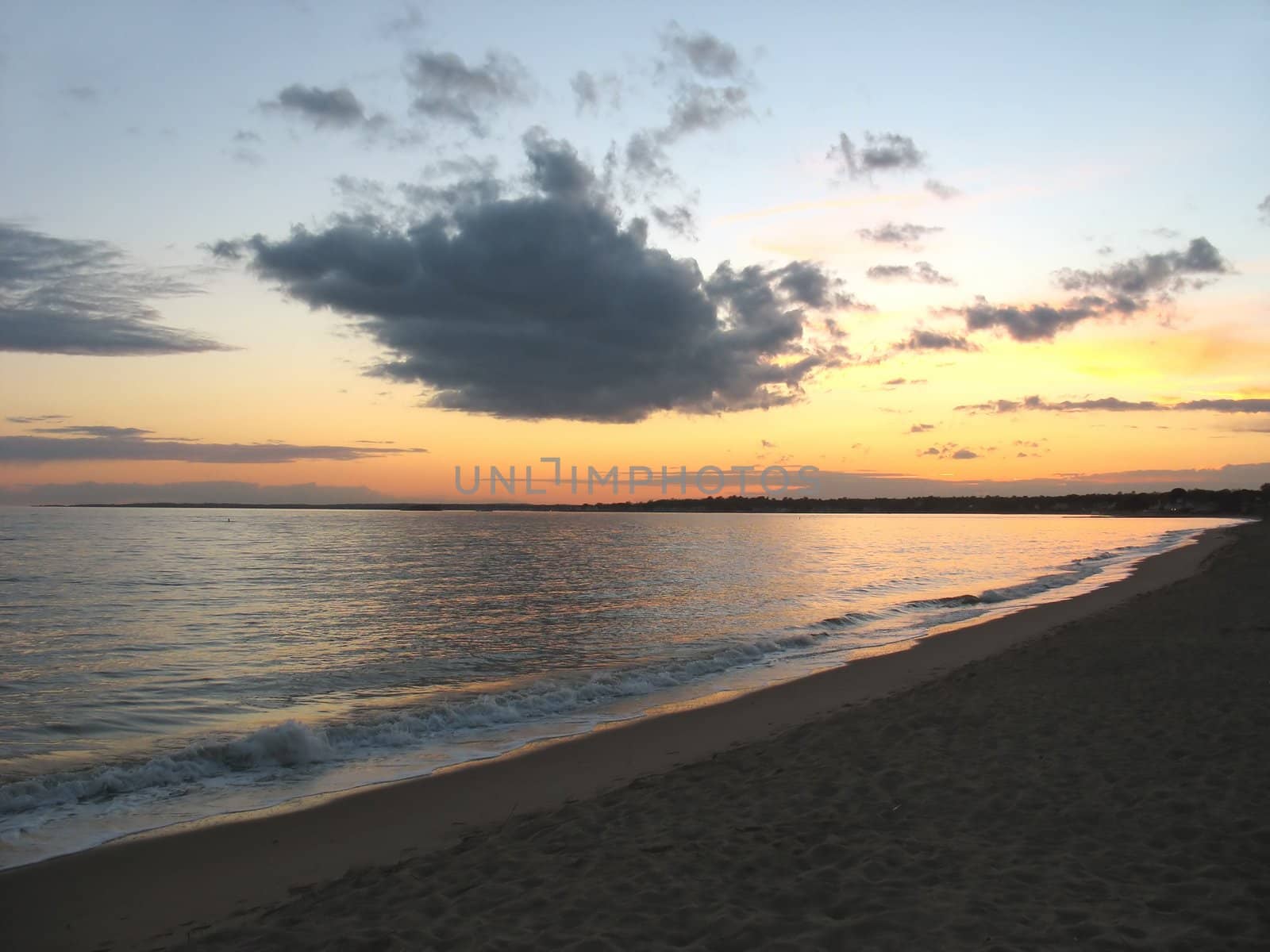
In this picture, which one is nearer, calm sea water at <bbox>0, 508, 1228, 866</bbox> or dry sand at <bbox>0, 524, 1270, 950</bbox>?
dry sand at <bbox>0, 524, 1270, 950</bbox>

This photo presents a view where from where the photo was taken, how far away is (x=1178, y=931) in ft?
16.6

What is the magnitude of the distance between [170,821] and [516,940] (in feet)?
18.4

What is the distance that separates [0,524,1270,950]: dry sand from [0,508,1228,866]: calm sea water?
5.84 feet

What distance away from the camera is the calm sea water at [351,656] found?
34.2 ft

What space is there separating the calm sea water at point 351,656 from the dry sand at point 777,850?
1.78 m

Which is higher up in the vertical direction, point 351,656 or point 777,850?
point 777,850

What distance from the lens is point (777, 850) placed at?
22.1 ft

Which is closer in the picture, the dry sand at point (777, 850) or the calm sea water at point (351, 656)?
the dry sand at point (777, 850)

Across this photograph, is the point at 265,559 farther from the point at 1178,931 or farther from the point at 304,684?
the point at 1178,931

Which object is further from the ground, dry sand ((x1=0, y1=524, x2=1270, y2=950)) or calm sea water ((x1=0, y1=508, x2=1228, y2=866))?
dry sand ((x1=0, y1=524, x2=1270, y2=950))

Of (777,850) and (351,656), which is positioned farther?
(351,656)

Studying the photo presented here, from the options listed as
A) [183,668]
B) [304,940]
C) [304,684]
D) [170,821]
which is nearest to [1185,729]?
[304,940]

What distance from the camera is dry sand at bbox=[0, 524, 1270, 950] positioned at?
539 centimetres

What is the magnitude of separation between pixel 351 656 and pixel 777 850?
15017mm
